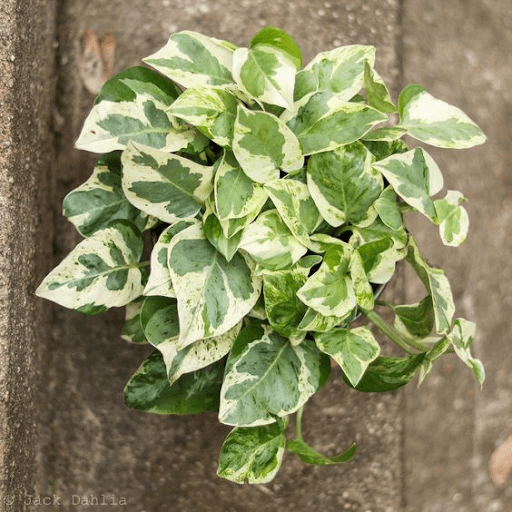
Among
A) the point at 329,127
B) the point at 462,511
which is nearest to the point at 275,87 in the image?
the point at 329,127

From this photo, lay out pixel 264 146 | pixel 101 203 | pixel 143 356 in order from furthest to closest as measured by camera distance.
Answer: pixel 143 356
pixel 101 203
pixel 264 146

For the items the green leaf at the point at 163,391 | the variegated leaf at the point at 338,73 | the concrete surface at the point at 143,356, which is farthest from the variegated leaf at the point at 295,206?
the concrete surface at the point at 143,356

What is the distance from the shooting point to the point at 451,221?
0.86 metres

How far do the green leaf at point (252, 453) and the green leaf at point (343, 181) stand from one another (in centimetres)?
30

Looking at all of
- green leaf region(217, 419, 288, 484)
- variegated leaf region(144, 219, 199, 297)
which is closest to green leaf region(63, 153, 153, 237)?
variegated leaf region(144, 219, 199, 297)

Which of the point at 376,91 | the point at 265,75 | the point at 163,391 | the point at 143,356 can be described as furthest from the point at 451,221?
the point at 143,356

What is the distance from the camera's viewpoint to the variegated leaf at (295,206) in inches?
31.8

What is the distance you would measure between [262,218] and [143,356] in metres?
0.48

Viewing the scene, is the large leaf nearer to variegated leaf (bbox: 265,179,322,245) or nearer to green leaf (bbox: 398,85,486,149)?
variegated leaf (bbox: 265,179,322,245)

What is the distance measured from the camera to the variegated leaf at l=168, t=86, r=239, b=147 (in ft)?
2.57

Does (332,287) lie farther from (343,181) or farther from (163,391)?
(163,391)

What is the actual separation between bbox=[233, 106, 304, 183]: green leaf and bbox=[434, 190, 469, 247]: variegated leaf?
0.63 feet

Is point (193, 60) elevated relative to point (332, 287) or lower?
elevated

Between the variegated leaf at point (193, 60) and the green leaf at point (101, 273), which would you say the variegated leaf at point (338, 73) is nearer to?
the variegated leaf at point (193, 60)
